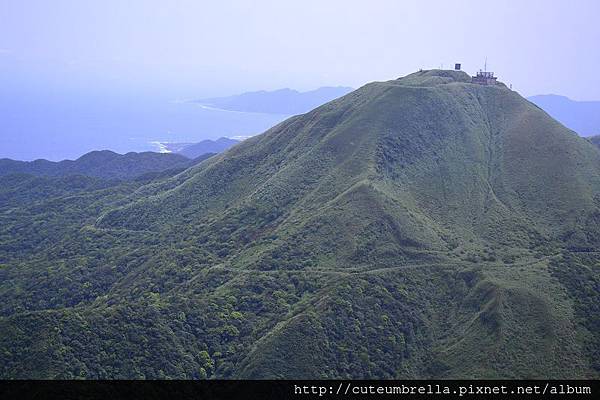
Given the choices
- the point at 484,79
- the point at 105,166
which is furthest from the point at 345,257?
the point at 105,166

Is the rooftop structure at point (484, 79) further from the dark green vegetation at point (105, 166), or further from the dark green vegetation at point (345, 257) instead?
the dark green vegetation at point (105, 166)

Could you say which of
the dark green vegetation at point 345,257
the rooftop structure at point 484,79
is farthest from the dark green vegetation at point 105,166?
the rooftop structure at point 484,79

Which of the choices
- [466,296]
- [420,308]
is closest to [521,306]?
[466,296]

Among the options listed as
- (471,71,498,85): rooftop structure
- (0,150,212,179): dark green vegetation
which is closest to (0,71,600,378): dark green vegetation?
(471,71,498,85): rooftop structure

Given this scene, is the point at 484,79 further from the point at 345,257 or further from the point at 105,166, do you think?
the point at 105,166

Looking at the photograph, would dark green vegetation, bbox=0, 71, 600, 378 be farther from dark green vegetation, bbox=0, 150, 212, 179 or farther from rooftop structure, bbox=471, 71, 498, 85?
dark green vegetation, bbox=0, 150, 212, 179

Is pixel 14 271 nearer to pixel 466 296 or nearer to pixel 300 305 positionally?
pixel 300 305
